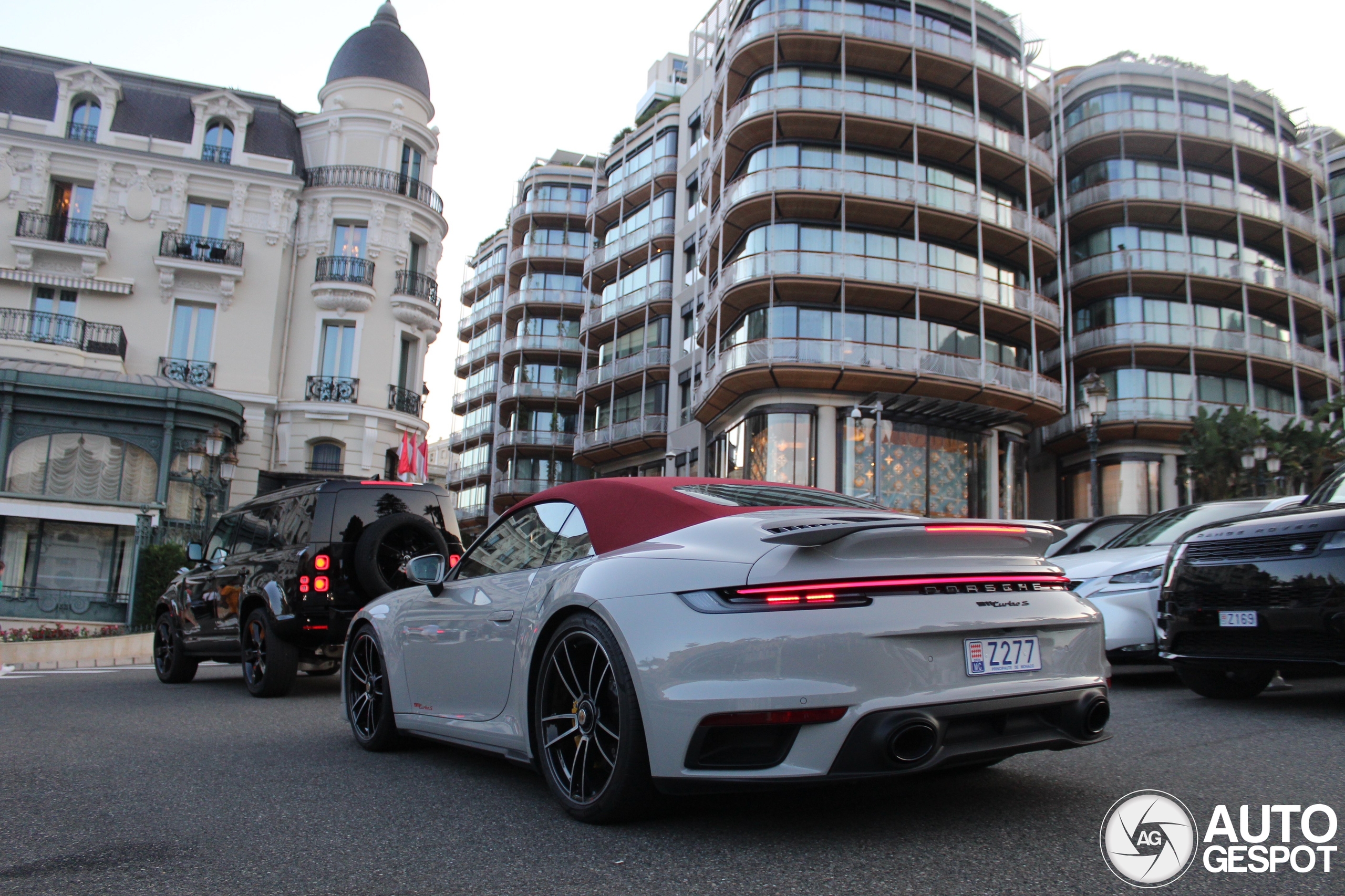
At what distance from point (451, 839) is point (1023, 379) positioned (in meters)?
29.7

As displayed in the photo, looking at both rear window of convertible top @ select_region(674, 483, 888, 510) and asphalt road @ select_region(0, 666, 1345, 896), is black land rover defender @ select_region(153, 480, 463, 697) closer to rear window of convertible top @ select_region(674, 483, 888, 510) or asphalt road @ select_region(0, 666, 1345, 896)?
asphalt road @ select_region(0, 666, 1345, 896)

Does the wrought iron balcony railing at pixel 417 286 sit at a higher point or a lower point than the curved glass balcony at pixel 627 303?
lower

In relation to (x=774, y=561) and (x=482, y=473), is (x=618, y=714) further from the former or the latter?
(x=482, y=473)

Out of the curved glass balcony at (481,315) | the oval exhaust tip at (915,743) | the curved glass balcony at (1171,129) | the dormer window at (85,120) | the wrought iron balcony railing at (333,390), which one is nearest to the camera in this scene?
the oval exhaust tip at (915,743)

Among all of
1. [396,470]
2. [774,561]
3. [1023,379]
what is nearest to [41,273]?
[396,470]

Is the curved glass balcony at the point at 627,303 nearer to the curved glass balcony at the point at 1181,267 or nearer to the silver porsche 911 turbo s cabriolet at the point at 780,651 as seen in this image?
the curved glass balcony at the point at 1181,267

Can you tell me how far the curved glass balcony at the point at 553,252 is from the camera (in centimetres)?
5450

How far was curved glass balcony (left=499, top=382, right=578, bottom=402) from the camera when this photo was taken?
53375 mm

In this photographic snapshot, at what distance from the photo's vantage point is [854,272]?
28922 mm

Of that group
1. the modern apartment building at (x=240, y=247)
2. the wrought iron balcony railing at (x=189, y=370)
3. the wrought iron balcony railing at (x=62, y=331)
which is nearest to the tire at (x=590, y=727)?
the modern apartment building at (x=240, y=247)

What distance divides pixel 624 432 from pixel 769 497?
122 ft

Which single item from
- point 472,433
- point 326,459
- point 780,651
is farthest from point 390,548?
point 472,433

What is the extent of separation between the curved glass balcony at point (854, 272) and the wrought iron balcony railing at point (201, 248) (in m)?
14.8

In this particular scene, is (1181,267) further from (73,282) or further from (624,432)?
(73,282)
